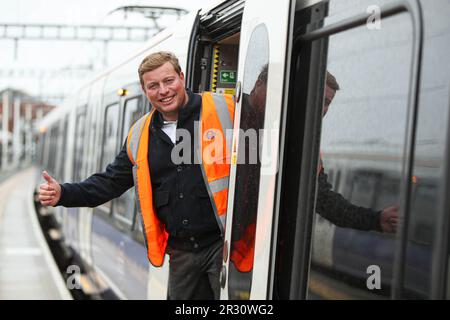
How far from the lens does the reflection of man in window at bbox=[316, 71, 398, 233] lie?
2289mm

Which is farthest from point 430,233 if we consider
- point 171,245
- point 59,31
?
point 59,31

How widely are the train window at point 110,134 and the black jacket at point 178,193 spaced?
117 inches

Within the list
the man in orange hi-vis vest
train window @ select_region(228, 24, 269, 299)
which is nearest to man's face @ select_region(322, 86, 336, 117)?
train window @ select_region(228, 24, 269, 299)

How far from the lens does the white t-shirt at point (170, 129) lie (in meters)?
3.49

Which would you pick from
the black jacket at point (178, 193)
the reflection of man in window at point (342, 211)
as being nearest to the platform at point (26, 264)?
the black jacket at point (178, 193)

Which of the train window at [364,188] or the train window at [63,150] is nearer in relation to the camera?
the train window at [364,188]

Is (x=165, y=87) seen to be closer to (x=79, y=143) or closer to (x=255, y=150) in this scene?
(x=255, y=150)

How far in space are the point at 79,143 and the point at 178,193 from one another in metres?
6.58

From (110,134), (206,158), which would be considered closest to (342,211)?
(206,158)

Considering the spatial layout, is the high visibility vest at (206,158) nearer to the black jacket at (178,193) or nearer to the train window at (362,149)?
the black jacket at (178,193)

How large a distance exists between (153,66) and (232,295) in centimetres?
103

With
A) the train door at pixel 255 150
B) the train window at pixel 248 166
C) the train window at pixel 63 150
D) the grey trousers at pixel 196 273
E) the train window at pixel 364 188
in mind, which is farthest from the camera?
the train window at pixel 63 150

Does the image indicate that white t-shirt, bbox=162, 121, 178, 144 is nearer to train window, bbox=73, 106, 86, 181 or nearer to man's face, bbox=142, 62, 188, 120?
man's face, bbox=142, 62, 188, 120

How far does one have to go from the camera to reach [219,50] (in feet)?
14.3
